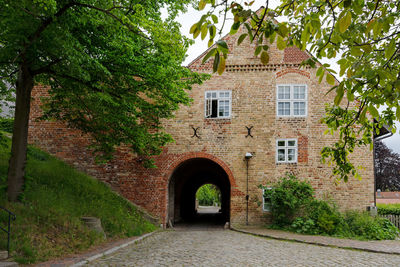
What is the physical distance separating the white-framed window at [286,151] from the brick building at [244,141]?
0.15 ft

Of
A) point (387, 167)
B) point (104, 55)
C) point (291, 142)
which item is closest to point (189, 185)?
point (291, 142)

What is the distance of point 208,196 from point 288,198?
40.5 m

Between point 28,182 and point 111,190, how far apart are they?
6434mm

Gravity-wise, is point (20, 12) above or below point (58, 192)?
above

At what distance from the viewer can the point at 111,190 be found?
15906 mm

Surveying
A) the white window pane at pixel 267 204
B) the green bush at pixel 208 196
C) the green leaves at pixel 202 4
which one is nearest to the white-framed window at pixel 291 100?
the white window pane at pixel 267 204

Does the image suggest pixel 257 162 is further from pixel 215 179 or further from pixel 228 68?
pixel 215 179

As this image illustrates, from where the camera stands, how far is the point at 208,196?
178 feet

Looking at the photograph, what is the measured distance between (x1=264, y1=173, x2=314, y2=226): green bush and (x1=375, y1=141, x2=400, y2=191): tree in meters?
33.1

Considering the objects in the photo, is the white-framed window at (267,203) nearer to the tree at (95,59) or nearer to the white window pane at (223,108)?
the white window pane at (223,108)

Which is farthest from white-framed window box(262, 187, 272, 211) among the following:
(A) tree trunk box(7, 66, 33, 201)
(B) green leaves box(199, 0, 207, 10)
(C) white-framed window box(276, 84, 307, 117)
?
(B) green leaves box(199, 0, 207, 10)

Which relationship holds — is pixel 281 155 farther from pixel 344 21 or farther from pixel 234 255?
pixel 344 21

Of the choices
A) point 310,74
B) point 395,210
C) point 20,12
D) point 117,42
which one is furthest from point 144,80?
point 395,210

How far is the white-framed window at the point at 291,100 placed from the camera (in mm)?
16234
